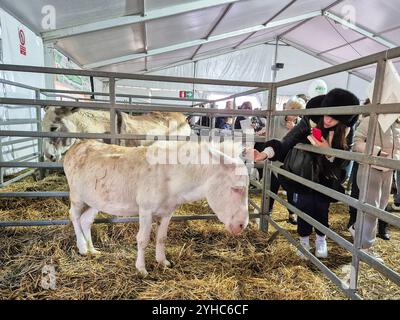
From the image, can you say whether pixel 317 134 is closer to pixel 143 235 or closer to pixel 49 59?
pixel 143 235

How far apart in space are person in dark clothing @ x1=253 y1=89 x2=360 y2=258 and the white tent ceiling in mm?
4849

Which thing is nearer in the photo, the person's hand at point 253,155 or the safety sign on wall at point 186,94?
the person's hand at point 253,155

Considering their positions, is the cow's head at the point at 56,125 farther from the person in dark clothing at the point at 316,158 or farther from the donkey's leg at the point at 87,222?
the person in dark clothing at the point at 316,158

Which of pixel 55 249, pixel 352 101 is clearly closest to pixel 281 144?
pixel 352 101

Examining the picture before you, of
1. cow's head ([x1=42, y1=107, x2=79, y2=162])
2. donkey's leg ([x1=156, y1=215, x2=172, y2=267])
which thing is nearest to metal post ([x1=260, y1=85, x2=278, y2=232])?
donkey's leg ([x1=156, y1=215, x2=172, y2=267])

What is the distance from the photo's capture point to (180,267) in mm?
2486

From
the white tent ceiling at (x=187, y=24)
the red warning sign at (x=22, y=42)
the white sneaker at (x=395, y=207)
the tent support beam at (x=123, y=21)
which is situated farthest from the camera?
the tent support beam at (x=123, y=21)

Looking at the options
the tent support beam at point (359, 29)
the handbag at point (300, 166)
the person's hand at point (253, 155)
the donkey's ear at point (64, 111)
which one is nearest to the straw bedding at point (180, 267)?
the handbag at point (300, 166)

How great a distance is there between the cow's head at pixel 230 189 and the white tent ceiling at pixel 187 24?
16.1ft

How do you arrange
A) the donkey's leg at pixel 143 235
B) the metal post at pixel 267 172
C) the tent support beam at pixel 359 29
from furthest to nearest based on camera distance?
the tent support beam at pixel 359 29, the metal post at pixel 267 172, the donkey's leg at pixel 143 235

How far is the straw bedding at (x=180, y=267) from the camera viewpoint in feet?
7.02

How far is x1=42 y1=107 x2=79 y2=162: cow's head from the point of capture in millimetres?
4855

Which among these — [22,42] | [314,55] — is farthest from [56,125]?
[314,55]

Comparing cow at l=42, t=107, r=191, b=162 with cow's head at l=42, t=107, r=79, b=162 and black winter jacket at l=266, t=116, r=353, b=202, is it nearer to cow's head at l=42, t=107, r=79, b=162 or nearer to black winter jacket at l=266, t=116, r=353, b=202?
cow's head at l=42, t=107, r=79, b=162
